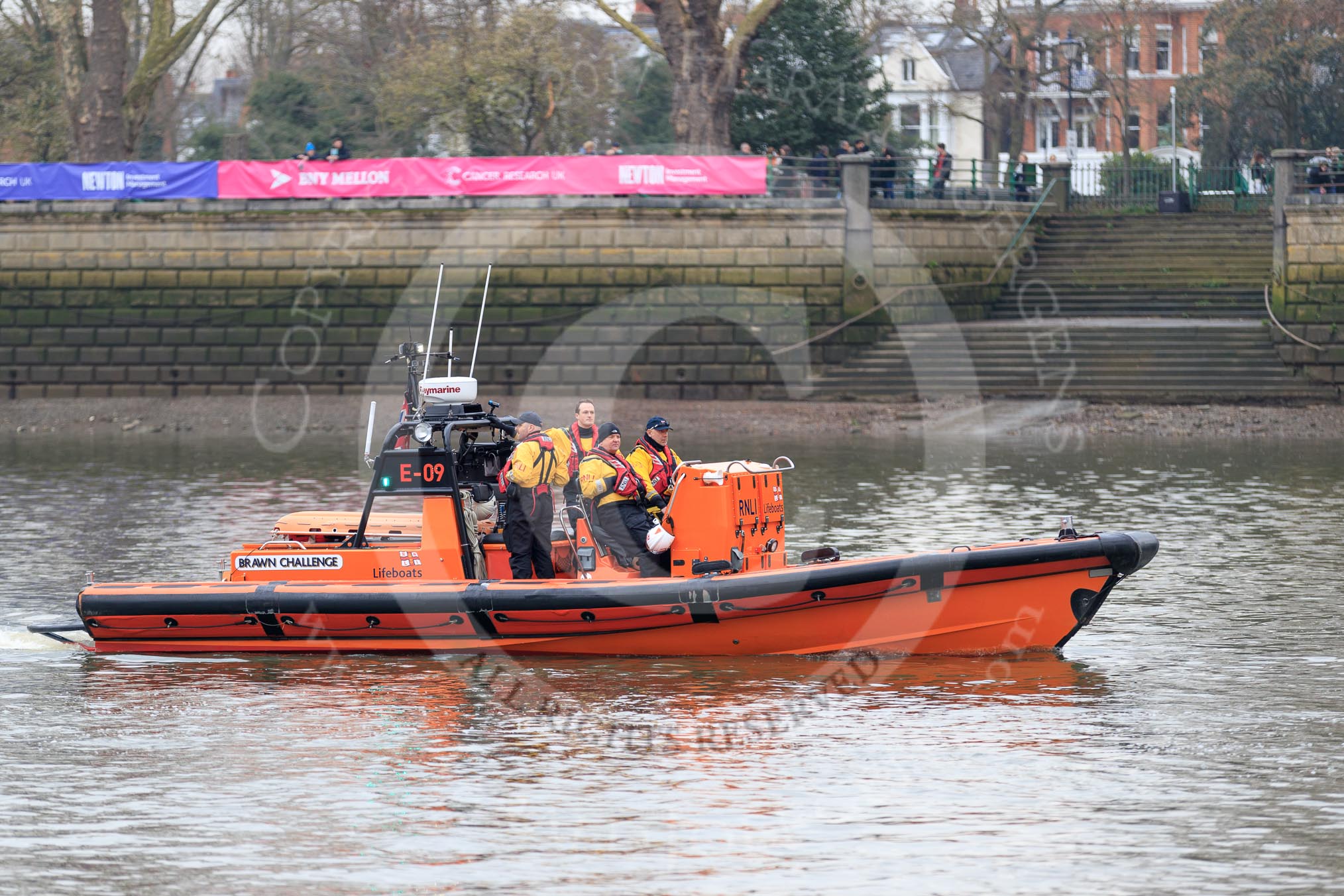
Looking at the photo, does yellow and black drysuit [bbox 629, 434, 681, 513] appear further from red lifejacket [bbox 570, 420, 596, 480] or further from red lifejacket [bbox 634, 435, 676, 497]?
red lifejacket [bbox 570, 420, 596, 480]

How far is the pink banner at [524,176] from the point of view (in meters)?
26.7

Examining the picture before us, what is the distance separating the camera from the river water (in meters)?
6.98

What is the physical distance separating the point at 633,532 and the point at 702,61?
18.9 meters

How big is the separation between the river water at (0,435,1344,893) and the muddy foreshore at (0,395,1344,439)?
384 inches

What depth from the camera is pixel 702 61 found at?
28.4 m

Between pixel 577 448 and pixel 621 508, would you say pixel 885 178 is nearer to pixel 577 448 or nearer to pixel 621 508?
pixel 577 448

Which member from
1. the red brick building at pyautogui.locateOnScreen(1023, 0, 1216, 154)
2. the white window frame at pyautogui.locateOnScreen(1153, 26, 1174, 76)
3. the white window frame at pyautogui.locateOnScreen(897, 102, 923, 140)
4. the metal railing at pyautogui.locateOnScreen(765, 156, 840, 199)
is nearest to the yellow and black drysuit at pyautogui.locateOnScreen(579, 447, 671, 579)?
the metal railing at pyautogui.locateOnScreen(765, 156, 840, 199)

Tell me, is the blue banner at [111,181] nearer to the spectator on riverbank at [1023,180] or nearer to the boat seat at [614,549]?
the spectator on riverbank at [1023,180]

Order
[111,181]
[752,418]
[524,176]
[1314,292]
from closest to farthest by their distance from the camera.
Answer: [752,418] → [1314,292] → [524,176] → [111,181]

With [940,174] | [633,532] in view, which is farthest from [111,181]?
[633,532]

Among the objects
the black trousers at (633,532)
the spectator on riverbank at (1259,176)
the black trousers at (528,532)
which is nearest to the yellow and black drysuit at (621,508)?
the black trousers at (633,532)

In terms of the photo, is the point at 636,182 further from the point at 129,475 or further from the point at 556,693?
the point at 556,693

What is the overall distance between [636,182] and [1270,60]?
18353mm

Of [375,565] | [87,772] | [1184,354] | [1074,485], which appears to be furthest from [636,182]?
[87,772]
